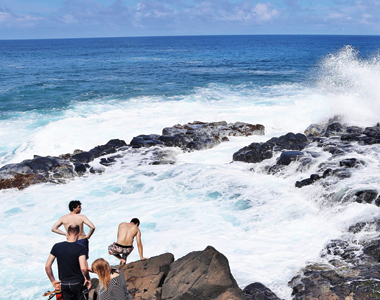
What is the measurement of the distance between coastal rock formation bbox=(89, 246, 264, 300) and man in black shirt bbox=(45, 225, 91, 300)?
64 cm

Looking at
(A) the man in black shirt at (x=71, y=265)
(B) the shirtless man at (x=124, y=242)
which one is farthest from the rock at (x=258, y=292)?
(A) the man in black shirt at (x=71, y=265)

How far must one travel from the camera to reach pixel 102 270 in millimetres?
4238

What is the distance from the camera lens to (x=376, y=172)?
35.2 ft

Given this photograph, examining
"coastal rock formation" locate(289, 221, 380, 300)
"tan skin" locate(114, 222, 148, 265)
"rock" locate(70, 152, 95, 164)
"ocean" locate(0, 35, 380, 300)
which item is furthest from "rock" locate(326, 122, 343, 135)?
"tan skin" locate(114, 222, 148, 265)

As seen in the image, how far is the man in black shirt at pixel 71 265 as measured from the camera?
4695 mm

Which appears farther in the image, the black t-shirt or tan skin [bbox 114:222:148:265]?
tan skin [bbox 114:222:148:265]

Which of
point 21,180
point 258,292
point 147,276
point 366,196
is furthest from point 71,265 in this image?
point 21,180

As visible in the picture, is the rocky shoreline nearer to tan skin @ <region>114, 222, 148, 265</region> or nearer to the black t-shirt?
tan skin @ <region>114, 222, 148, 265</region>

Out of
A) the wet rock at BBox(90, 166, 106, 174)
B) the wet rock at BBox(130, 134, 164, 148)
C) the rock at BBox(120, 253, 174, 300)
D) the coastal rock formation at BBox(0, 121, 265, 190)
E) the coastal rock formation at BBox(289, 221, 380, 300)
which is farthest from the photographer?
the wet rock at BBox(130, 134, 164, 148)

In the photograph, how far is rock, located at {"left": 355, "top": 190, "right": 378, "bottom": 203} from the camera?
906 centimetres

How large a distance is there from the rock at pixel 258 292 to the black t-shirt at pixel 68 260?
294 cm

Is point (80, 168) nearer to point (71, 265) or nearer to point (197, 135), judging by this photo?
point (197, 135)

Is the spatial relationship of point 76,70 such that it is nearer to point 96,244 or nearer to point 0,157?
point 0,157

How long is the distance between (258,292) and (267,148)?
8671 mm
